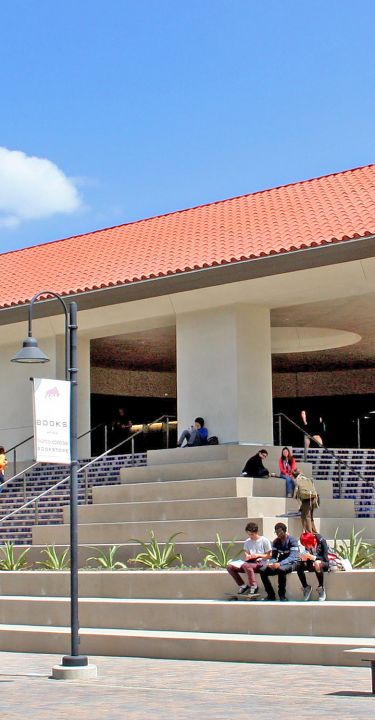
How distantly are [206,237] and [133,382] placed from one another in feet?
36.4

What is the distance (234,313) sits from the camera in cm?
2089

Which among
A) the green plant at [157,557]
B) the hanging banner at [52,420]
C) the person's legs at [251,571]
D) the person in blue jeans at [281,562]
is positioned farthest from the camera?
the green plant at [157,557]

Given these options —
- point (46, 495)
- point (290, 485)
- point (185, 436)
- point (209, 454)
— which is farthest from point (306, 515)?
point (46, 495)

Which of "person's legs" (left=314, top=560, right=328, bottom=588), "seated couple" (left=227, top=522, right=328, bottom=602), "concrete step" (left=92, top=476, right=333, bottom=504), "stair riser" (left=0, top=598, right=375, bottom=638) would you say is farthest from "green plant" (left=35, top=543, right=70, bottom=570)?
"person's legs" (left=314, top=560, right=328, bottom=588)

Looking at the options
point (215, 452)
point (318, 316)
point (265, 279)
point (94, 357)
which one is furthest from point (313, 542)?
point (94, 357)

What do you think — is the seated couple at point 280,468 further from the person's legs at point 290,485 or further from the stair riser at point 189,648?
the stair riser at point 189,648

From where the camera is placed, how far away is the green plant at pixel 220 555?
15174mm

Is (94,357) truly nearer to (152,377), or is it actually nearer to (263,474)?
(152,377)

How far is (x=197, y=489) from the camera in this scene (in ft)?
58.9

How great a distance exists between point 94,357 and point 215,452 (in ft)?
35.2

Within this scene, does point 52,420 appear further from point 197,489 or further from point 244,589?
point 197,489

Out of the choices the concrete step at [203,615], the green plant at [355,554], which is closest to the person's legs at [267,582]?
the concrete step at [203,615]

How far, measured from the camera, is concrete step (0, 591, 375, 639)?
12625mm

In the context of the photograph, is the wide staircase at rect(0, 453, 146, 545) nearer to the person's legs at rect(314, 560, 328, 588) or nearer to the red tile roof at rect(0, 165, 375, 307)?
the red tile roof at rect(0, 165, 375, 307)
